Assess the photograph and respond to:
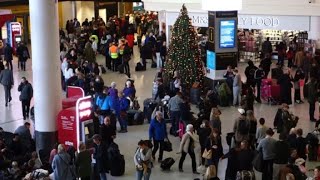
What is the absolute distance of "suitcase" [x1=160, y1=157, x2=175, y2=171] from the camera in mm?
15188

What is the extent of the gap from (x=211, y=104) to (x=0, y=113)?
287 inches

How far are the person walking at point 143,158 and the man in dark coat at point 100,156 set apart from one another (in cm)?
90

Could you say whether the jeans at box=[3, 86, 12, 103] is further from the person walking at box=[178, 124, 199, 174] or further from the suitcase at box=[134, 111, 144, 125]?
the person walking at box=[178, 124, 199, 174]

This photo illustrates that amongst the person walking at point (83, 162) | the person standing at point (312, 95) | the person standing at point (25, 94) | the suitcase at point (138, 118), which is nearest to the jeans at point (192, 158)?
the person walking at point (83, 162)

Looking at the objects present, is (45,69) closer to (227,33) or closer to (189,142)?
(189,142)

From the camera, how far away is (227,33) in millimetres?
22594

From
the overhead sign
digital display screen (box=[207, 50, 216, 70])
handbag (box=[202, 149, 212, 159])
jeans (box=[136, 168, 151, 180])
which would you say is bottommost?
jeans (box=[136, 168, 151, 180])

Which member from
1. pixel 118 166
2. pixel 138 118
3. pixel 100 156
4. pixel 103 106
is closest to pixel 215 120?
pixel 118 166

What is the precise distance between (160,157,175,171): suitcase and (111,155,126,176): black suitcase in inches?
36.3

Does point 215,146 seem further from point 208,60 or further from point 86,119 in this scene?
point 208,60

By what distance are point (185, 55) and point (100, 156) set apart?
905cm

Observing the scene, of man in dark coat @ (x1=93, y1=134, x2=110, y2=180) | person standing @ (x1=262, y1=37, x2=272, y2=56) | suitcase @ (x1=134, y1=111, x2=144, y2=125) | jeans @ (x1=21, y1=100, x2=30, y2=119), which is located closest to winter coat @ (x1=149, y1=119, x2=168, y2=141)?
man in dark coat @ (x1=93, y1=134, x2=110, y2=180)

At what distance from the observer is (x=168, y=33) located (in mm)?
31312

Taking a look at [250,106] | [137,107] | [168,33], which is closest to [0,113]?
[137,107]
